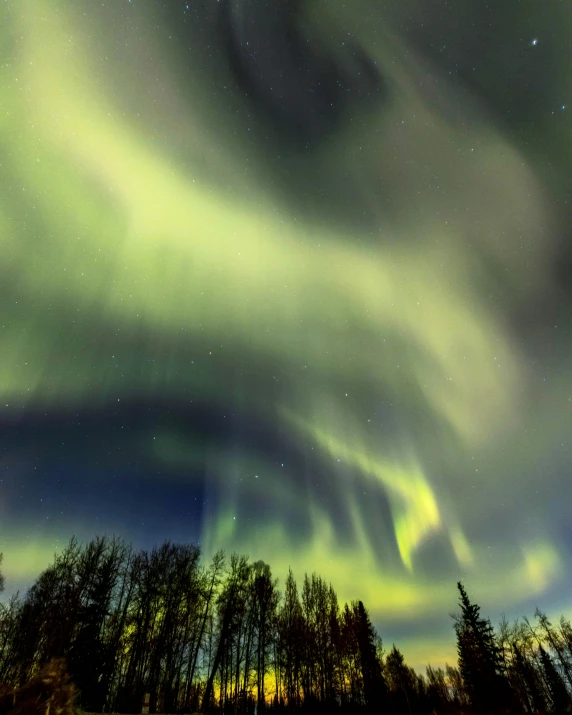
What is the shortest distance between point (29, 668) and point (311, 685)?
118 ft

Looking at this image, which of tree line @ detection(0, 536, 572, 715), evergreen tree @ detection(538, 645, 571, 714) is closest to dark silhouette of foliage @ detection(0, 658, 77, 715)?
tree line @ detection(0, 536, 572, 715)

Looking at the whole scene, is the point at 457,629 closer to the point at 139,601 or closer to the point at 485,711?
the point at 485,711

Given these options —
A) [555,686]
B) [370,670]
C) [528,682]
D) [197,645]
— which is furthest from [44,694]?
[555,686]

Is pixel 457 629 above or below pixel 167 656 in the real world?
above

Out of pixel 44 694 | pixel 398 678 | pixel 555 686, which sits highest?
pixel 398 678

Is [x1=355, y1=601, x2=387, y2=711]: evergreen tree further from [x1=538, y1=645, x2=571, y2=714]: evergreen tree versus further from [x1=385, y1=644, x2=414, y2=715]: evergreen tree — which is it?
[x1=538, y1=645, x2=571, y2=714]: evergreen tree

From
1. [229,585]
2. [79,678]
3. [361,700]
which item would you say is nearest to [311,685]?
[361,700]

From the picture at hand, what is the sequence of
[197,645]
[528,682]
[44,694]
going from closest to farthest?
[44,694] < [197,645] < [528,682]

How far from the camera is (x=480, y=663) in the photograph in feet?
172

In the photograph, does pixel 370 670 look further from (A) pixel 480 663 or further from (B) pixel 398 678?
(B) pixel 398 678

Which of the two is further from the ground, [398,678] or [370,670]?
[398,678]

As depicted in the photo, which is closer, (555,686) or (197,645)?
(197,645)

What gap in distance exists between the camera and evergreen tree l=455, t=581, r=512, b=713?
49406mm

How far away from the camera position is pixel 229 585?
42.0m
